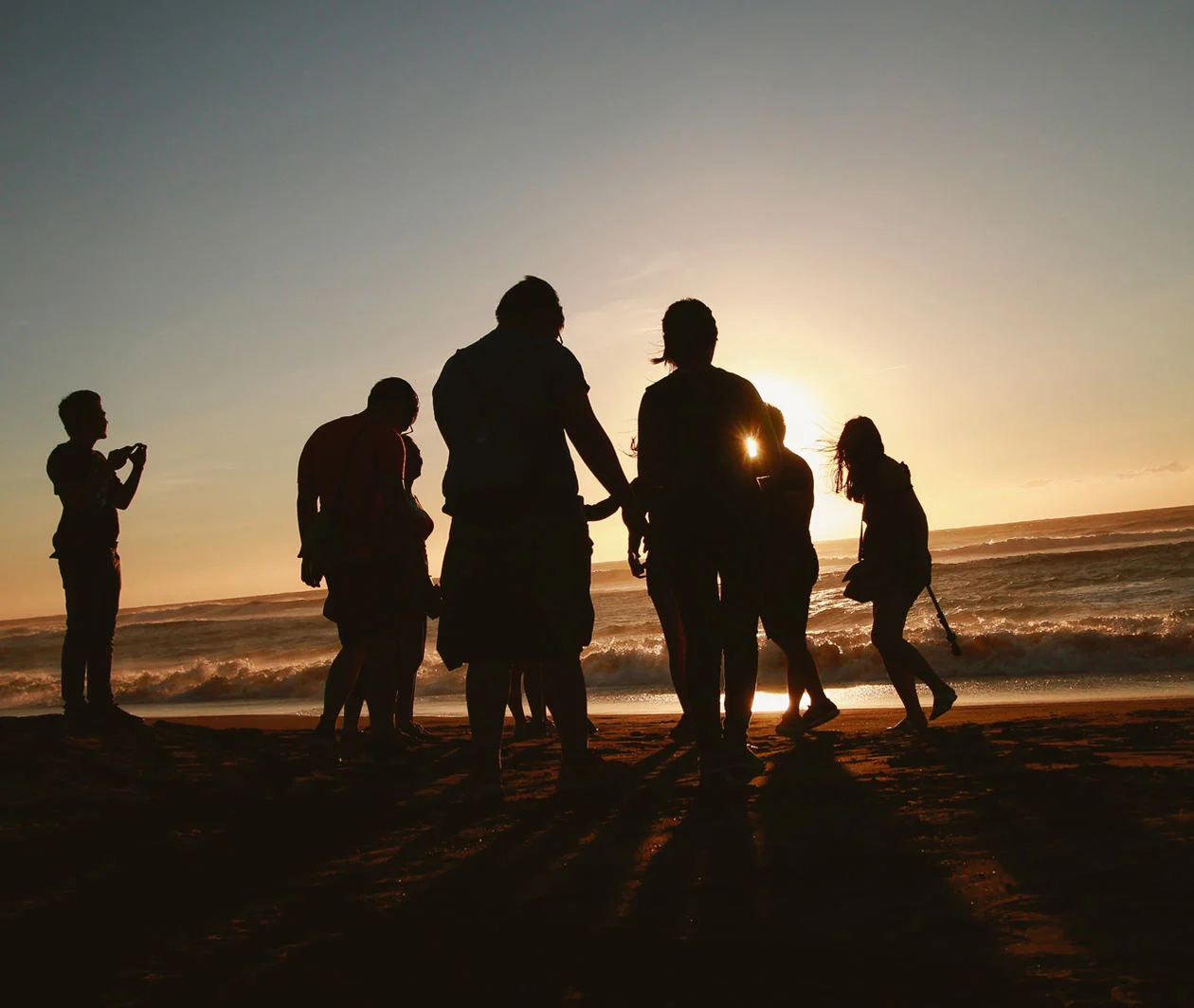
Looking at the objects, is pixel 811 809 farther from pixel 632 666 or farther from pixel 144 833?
pixel 632 666

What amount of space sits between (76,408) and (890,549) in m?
4.47

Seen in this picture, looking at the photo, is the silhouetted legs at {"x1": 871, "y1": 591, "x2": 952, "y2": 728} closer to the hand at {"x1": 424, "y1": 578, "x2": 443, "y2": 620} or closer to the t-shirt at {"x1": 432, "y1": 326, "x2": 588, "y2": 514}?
the hand at {"x1": 424, "y1": 578, "x2": 443, "y2": 620}

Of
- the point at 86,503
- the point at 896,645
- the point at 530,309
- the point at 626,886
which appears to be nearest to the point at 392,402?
the point at 530,309

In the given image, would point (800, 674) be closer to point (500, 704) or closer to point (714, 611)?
point (714, 611)

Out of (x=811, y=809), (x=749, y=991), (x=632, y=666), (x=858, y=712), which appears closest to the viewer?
(x=749, y=991)

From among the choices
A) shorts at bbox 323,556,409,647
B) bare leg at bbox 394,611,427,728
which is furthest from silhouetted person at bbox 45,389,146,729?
shorts at bbox 323,556,409,647

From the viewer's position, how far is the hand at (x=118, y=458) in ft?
18.0

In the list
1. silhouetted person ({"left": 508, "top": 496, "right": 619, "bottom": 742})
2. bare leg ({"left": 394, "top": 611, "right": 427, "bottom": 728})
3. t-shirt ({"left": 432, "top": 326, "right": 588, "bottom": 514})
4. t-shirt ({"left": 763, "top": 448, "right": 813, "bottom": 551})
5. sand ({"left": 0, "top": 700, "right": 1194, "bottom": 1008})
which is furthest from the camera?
silhouetted person ({"left": 508, "top": 496, "right": 619, "bottom": 742})

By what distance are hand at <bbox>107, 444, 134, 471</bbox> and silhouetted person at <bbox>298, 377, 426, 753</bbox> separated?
156 centimetres

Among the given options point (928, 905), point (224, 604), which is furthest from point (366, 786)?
point (224, 604)

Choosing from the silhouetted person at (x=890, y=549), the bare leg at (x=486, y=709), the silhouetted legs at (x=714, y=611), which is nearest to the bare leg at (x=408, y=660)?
the bare leg at (x=486, y=709)

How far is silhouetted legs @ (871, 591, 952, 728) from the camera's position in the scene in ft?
17.0

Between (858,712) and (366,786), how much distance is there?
425 cm

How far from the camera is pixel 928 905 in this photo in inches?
76.6
